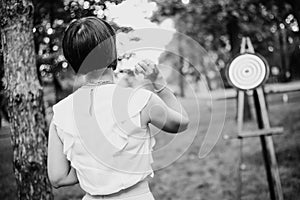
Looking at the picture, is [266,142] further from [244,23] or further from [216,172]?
[244,23]

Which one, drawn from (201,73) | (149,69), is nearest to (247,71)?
(201,73)

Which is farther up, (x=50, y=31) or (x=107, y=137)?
(x=107, y=137)

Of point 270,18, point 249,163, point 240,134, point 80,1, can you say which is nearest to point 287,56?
point 270,18

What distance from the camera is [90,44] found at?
1.23 m

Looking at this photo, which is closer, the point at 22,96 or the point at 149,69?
the point at 149,69

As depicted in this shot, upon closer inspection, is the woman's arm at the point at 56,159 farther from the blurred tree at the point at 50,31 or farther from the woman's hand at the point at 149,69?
the blurred tree at the point at 50,31

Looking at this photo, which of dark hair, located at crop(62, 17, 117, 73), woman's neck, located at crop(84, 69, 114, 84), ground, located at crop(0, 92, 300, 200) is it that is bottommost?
ground, located at crop(0, 92, 300, 200)

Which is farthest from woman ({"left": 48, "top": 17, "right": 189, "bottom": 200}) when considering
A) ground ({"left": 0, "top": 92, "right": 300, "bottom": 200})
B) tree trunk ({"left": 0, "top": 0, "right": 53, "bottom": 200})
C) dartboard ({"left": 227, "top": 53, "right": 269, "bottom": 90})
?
dartboard ({"left": 227, "top": 53, "right": 269, "bottom": 90})

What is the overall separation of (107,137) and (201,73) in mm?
1020

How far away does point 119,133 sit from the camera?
1225mm

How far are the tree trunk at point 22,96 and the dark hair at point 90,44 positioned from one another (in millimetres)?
959

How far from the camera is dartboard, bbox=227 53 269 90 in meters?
3.68

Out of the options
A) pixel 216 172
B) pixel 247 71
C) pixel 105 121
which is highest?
pixel 105 121

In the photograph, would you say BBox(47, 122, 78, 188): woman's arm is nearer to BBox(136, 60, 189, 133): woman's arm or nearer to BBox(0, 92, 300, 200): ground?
BBox(136, 60, 189, 133): woman's arm
